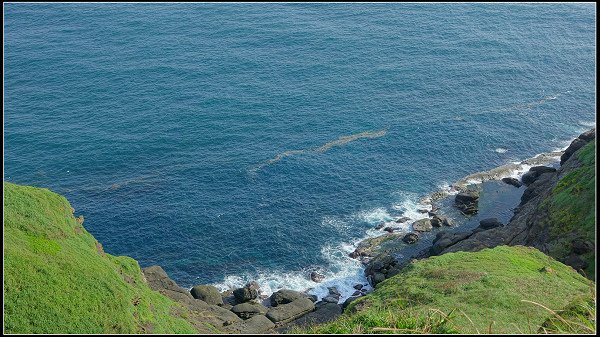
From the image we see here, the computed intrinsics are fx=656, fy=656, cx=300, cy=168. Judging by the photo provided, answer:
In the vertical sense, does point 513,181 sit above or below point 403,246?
above

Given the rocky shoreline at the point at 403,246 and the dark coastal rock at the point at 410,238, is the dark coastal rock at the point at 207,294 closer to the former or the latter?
the rocky shoreline at the point at 403,246

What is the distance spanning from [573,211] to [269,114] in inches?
3065

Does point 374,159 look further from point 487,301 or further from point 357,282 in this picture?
point 487,301

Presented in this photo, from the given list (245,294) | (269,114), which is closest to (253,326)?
(245,294)

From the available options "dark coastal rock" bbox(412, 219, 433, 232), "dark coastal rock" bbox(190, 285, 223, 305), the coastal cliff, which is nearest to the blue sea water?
"dark coastal rock" bbox(190, 285, 223, 305)

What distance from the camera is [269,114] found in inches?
5733

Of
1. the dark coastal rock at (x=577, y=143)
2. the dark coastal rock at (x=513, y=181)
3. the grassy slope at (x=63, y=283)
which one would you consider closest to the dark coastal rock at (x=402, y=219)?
the dark coastal rock at (x=513, y=181)

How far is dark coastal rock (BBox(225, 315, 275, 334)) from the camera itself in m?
79.6

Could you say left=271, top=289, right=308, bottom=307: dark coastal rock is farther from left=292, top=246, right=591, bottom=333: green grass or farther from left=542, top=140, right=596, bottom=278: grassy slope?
left=542, top=140, right=596, bottom=278: grassy slope

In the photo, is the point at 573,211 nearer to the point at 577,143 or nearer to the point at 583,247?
the point at 583,247

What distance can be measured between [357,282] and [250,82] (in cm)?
7175

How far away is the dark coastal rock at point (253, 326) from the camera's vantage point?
261 feet

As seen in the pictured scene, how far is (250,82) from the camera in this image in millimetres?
158125

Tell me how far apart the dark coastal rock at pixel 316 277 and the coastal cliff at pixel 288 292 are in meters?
5.08
